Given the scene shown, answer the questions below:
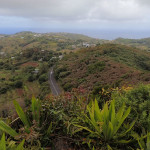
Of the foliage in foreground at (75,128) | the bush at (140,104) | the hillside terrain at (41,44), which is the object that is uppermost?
the bush at (140,104)

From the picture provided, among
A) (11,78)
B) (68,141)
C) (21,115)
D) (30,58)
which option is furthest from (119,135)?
(30,58)

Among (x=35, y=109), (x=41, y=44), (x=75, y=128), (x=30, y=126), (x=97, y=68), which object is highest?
(x=35, y=109)

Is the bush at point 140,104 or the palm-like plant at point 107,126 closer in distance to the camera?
the palm-like plant at point 107,126

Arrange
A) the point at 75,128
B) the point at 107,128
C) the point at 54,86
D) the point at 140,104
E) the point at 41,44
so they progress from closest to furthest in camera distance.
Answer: the point at 107,128, the point at 75,128, the point at 140,104, the point at 54,86, the point at 41,44

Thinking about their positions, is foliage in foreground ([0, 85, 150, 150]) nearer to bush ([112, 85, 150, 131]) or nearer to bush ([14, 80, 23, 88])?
bush ([112, 85, 150, 131])

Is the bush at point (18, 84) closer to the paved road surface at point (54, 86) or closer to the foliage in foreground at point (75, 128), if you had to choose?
the paved road surface at point (54, 86)

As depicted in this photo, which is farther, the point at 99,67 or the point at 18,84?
the point at 18,84

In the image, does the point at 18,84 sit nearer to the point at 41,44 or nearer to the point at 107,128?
the point at 107,128

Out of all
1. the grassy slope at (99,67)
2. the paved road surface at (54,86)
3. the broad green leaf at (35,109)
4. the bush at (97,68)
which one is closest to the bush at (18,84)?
the paved road surface at (54,86)

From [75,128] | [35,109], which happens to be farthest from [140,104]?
[35,109]

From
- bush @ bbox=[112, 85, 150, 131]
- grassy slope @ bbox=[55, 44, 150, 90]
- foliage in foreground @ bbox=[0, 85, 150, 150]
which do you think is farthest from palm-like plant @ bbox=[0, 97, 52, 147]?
grassy slope @ bbox=[55, 44, 150, 90]

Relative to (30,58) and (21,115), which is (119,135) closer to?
(21,115)

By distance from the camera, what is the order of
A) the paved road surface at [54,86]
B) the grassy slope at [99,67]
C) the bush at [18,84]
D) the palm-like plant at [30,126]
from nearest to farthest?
the palm-like plant at [30,126] → the grassy slope at [99,67] → the paved road surface at [54,86] → the bush at [18,84]

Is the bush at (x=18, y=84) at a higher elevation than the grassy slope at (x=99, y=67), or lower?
lower
